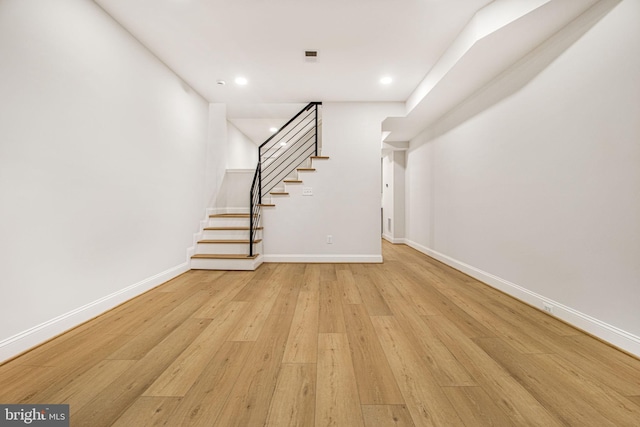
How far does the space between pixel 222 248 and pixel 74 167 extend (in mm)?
2055

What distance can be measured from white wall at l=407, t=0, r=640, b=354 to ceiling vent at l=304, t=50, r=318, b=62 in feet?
6.99

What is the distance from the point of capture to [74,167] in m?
1.90

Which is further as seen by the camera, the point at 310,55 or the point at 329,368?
the point at 310,55

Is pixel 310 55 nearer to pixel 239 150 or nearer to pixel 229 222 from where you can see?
pixel 229 222

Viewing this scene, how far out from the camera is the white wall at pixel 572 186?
1583 millimetres

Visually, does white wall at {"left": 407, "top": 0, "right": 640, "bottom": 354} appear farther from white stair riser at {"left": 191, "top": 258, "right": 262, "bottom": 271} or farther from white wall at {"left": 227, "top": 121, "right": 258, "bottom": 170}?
white wall at {"left": 227, "top": 121, "right": 258, "bottom": 170}

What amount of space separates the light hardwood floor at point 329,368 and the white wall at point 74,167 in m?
0.30

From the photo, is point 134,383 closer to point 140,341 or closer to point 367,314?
point 140,341

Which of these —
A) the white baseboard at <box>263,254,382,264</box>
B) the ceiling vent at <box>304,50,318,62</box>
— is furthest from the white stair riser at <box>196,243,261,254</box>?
the ceiling vent at <box>304,50,318,62</box>

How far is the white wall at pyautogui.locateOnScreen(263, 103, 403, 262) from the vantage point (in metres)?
4.02

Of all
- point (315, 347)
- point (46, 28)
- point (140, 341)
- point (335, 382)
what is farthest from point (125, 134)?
point (335, 382)

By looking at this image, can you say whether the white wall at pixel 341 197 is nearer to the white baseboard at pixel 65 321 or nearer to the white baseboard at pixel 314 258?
the white baseboard at pixel 314 258

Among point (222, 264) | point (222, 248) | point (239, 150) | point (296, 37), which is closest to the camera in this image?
point (296, 37)

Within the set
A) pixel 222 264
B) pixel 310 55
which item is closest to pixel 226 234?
pixel 222 264
